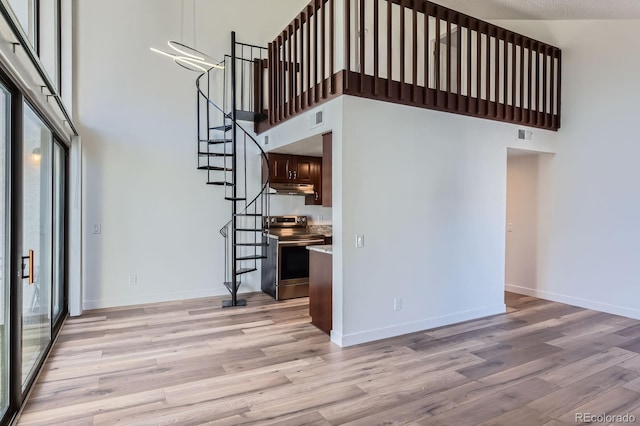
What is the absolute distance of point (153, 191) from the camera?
5125mm

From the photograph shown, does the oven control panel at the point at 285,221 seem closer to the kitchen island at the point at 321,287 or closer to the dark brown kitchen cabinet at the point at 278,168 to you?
the dark brown kitchen cabinet at the point at 278,168

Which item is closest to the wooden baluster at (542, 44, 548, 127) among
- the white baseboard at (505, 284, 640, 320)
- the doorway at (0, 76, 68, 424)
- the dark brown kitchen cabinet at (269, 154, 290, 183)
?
the white baseboard at (505, 284, 640, 320)

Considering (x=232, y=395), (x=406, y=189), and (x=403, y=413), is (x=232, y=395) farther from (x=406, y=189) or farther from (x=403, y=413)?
(x=406, y=189)

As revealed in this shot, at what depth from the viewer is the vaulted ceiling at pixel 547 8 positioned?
2.67m

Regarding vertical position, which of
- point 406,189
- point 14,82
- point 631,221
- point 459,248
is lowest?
point 459,248

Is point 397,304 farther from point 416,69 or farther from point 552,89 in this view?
point 552,89

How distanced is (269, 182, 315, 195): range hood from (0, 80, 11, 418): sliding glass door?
3599mm

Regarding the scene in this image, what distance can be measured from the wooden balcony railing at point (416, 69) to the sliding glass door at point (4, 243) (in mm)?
2546

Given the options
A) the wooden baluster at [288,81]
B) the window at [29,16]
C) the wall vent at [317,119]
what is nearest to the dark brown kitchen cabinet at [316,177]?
the wooden baluster at [288,81]

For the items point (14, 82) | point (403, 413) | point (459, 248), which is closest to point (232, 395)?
point (403, 413)

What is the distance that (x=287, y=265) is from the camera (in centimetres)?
539

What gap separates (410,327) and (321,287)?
1.04m

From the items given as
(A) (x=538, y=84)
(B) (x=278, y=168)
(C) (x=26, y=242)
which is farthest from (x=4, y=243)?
(A) (x=538, y=84)

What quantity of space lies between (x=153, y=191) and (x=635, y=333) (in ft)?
19.8
